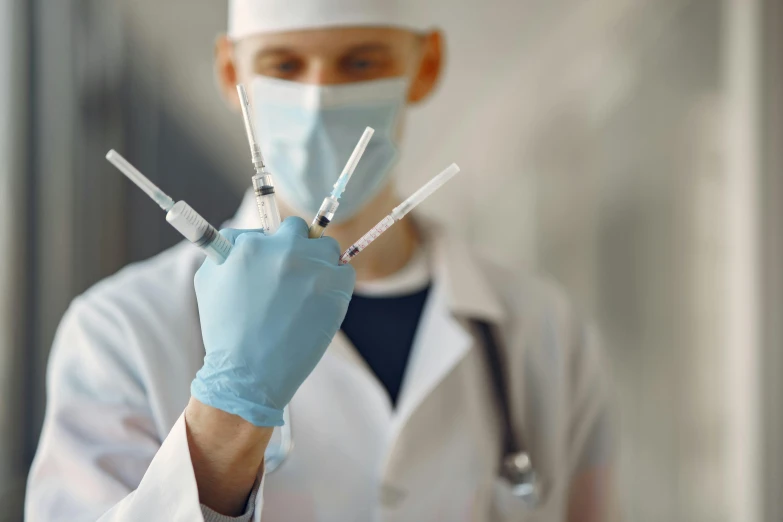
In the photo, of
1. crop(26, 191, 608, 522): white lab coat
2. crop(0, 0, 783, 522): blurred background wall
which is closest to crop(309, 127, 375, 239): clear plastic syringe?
crop(26, 191, 608, 522): white lab coat

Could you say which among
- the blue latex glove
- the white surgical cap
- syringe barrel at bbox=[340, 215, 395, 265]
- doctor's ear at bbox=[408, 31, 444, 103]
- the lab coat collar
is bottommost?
the lab coat collar

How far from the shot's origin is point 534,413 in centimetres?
113

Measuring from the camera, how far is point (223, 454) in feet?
2.26

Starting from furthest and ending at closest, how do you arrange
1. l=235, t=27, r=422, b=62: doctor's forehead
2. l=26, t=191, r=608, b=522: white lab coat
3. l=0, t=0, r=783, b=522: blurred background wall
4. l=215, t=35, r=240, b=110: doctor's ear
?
l=0, t=0, r=783, b=522: blurred background wall
l=215, t=35, r=240, b=110: doctor's ear
l=235, t=27, r=422, b=62: doctor's forehead
l=26, t=191, r=608, b=522: white lab coat

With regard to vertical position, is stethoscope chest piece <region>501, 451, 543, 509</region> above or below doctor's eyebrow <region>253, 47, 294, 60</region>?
below

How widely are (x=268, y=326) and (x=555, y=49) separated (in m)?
1.21

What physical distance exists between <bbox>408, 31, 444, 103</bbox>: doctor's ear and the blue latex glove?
542mm

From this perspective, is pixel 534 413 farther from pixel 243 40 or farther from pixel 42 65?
pixel 42 65

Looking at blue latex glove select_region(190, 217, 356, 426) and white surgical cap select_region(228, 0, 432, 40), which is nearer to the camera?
blue latex glove select_region(190, 217, 356, 426)

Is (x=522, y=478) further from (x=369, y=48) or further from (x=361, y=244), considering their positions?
(x=369, y=48)

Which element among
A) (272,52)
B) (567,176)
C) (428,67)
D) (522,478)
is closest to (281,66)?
(272,52)

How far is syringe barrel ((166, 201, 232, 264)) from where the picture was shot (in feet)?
2.11

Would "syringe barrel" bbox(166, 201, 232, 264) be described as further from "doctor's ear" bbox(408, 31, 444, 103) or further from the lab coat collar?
"doctor's ear" bbox(408, 31, 444, 103)

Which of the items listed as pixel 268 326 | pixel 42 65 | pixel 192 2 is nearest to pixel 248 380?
pixel 268 326
